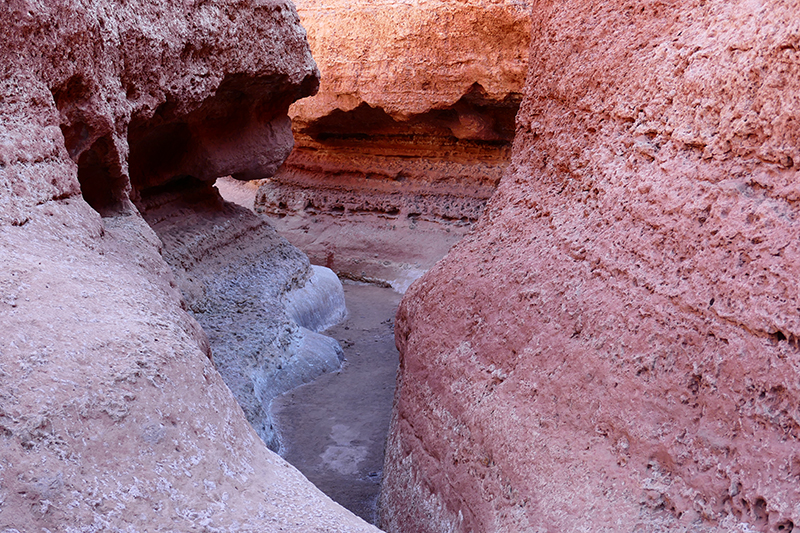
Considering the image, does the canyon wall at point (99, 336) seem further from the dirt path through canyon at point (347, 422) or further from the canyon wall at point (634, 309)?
the dirt path through canyon at point (347, 422)

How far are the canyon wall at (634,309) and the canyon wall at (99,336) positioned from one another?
61 cm

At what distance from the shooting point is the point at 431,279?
2.76 m

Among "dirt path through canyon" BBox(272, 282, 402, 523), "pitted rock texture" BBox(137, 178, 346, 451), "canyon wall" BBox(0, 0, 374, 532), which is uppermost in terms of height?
"canyon wall" BBox(0, 0, 374, 532)

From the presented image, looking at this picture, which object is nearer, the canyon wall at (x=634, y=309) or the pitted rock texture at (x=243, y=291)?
the canyon wall at (x=634, y=309)

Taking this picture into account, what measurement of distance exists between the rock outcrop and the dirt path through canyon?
6.55 feet

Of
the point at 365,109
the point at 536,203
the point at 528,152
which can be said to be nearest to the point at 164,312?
the point at 536,203

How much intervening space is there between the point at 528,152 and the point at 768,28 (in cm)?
115

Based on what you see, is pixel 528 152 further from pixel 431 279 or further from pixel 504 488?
pixel 504 488

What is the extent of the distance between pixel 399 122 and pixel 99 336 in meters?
5.79

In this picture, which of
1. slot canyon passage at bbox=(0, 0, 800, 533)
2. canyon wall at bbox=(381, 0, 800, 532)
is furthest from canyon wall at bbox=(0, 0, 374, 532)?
canyon wall at bbox=(381, 0, 800, 532)

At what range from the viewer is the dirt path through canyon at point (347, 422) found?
117 inches

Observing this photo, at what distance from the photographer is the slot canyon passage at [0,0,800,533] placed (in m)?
1.32

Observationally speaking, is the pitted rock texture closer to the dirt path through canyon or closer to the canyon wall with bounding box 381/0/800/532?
the dirt path through canyon

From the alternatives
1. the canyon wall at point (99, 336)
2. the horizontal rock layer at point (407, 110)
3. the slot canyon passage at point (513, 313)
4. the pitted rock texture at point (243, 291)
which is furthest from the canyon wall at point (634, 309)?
the horizontal rock layer at point (407, 110)
